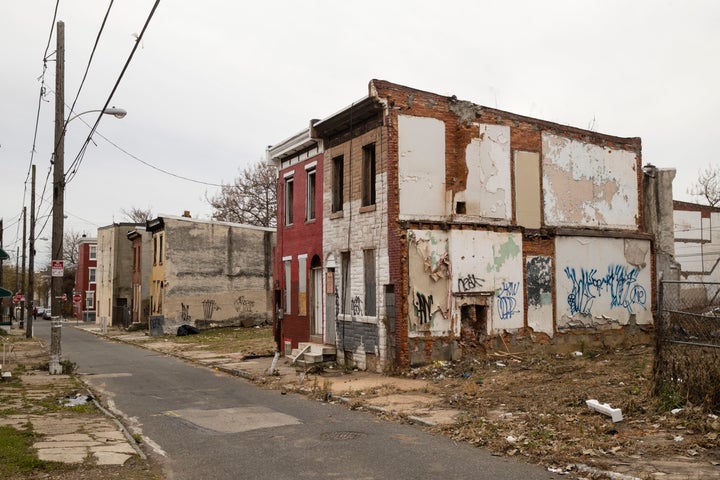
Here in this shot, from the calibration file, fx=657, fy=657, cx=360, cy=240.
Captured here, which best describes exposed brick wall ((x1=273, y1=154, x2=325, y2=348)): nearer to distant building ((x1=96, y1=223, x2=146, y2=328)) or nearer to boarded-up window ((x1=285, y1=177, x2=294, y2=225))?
boarded-up window ((x1=285, y1=177, x2=294, y2=225))

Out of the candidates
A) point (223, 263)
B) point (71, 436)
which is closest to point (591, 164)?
point (71, 436)

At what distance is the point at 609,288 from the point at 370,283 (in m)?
8.04

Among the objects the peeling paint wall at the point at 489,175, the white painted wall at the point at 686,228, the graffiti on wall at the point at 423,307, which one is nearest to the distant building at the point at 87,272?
the white painted wall at the point at 686,228

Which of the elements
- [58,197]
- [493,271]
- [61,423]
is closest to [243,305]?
[58,197]

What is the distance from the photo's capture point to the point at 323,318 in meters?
20.1

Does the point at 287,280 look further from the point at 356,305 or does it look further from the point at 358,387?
the point at 358,387

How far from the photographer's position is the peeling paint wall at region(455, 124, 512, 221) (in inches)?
701

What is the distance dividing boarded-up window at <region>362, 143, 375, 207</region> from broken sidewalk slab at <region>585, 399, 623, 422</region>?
925 cm

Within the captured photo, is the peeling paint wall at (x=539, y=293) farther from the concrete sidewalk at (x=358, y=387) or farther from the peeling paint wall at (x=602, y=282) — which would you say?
the concrete sidewalk at (x=358, y=387)

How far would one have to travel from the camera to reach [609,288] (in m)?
20.5

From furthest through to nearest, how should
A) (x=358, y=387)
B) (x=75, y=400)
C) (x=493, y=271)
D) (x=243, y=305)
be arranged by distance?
(x=243, y=305) → (x=493, y=271) → (x=358, y=387) → (x=75, y=400)

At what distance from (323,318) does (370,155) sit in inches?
209

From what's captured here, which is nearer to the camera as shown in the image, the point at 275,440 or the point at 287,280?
the point at 275,440

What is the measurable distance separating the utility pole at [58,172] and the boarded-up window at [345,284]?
7.76m
